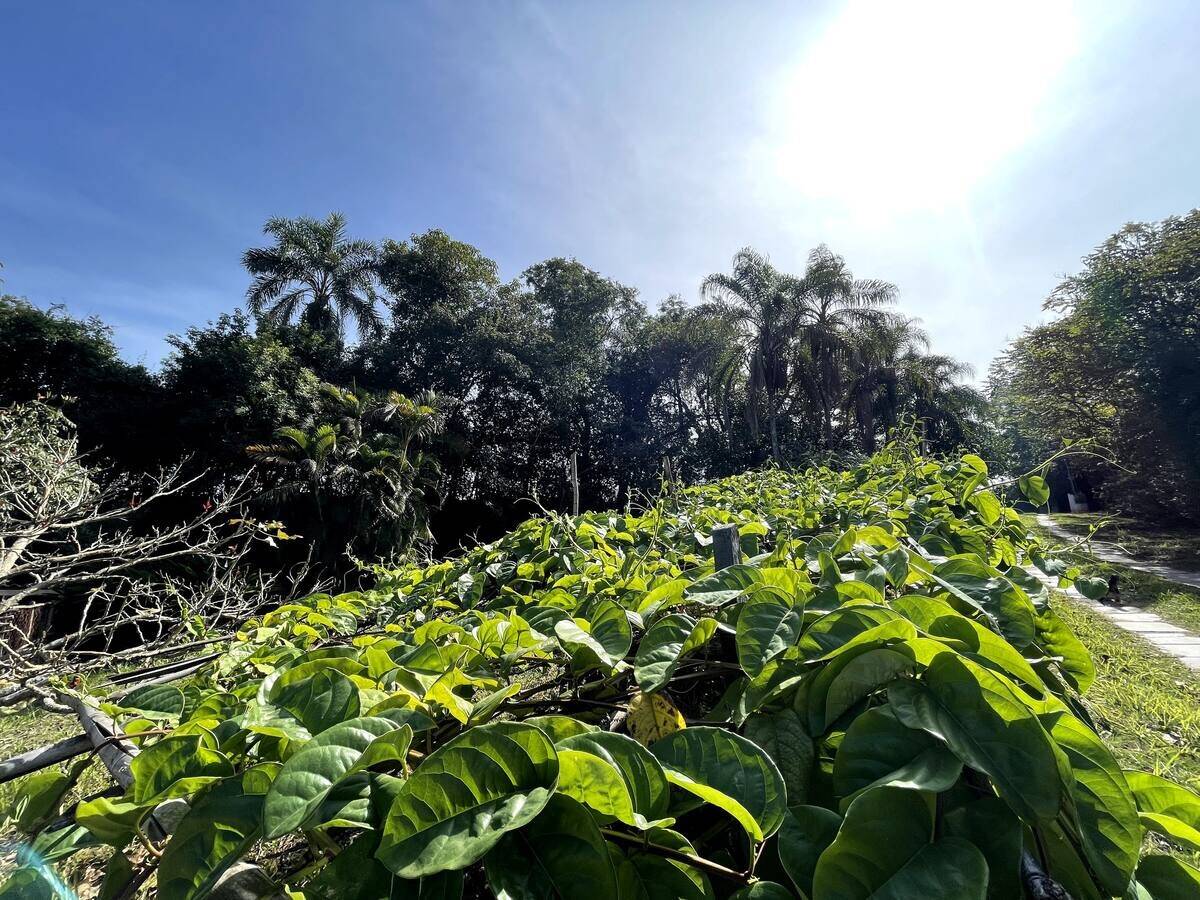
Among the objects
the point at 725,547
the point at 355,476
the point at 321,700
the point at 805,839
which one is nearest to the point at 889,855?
the point at 805,839

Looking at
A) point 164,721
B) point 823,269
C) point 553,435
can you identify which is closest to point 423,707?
point 164,721

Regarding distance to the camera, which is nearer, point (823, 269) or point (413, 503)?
point (413, 503)

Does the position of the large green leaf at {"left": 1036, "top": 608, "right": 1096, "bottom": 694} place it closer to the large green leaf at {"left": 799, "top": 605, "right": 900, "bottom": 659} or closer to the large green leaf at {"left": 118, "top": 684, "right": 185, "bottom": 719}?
the large green leaf at {"left": 799, "top": 605, "right": 900, "bottom": 659}

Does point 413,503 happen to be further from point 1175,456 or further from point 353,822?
point 1175,456

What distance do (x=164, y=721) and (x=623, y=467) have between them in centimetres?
1928

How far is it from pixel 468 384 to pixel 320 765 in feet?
61.0

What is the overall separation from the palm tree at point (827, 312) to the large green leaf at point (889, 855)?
57.0ft

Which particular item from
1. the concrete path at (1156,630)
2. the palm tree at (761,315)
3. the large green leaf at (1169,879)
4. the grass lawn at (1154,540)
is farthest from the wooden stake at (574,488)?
the palm tree at (761,315)

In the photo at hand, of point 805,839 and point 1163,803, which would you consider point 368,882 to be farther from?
point 1163,803

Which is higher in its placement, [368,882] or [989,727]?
[989,727]

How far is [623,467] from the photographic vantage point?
2003 cm

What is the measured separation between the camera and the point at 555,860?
398 millimetres

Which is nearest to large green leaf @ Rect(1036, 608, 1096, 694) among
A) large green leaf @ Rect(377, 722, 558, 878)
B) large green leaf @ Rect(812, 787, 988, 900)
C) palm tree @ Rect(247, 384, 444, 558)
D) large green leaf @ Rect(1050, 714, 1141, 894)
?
large green leaf @ Rect(1050, 714, 1141, 894)

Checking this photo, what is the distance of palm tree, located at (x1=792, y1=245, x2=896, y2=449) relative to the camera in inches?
624
